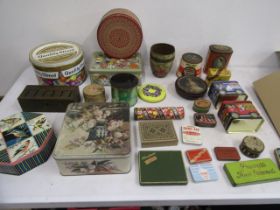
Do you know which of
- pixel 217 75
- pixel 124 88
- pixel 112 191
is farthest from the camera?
pixel 217 75

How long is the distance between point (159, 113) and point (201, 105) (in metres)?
0.12

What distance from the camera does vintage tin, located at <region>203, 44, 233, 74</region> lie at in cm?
66

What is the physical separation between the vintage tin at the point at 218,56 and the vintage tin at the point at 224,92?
0.29 feet

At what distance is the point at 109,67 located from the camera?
24.9 inches

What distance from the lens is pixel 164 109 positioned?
1.88 ft

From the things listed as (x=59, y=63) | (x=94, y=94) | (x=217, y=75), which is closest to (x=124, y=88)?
(x=94, y=94)

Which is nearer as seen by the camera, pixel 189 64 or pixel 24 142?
pixel 24 142

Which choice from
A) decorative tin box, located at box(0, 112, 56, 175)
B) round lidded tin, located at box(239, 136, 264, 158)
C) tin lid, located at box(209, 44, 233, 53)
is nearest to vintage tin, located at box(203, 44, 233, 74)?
tin lid, located at box(209, 44, 233, 53)

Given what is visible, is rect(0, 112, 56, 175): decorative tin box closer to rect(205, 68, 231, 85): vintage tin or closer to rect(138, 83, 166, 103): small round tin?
rect(138, 83, 166, 103): small round tin

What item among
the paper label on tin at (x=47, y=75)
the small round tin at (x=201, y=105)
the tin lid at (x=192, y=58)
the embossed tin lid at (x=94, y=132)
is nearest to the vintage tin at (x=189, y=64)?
the tin lid at (x=192, y=58)

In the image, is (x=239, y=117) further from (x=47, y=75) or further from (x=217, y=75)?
(x=47, y=75)

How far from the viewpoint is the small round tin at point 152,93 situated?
0.62 meters

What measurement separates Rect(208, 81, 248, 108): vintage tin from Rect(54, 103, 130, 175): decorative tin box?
0.26m

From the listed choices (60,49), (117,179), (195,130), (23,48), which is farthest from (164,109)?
(23,48)
